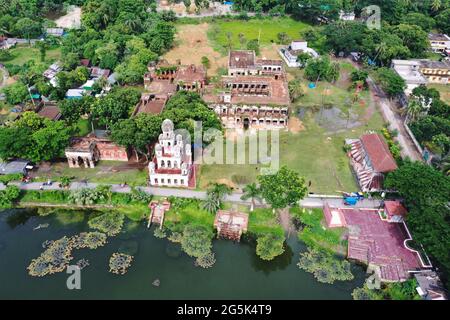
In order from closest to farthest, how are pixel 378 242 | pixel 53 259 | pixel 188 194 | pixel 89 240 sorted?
1. pixel 53 259
2. pixel 378 242
3. pixel 89 240
4. pixel 188 194

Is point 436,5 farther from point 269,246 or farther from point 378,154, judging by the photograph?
point 269,246

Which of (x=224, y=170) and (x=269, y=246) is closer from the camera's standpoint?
(x=269, y=246)

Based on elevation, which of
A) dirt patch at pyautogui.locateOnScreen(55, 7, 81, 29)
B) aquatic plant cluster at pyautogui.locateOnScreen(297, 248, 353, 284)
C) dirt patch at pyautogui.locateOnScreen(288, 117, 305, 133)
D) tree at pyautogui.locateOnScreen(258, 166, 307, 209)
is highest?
tree at pyautogui.locateOnScreen(258, 166, 307, 209)

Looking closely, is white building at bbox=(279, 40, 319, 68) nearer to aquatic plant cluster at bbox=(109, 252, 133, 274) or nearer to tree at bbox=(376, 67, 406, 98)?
tree at bbox=(376, 67, 406, 98)

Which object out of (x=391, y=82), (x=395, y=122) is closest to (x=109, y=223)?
(x=395, y=122)

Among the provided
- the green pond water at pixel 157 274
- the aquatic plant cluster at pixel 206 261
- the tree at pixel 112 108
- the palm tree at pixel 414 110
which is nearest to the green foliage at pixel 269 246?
the green pond water at pixel 157 274

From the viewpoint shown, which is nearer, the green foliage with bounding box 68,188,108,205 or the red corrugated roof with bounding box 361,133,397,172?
the green foliage with bounding box 68,188,108,205

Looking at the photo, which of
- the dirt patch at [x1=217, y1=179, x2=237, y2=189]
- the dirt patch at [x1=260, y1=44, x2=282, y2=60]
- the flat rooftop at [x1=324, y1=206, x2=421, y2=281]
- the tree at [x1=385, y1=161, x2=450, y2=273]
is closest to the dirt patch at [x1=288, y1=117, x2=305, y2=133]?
the dirt patch at [x1=217, y1=179, x2=237, y2=189]
